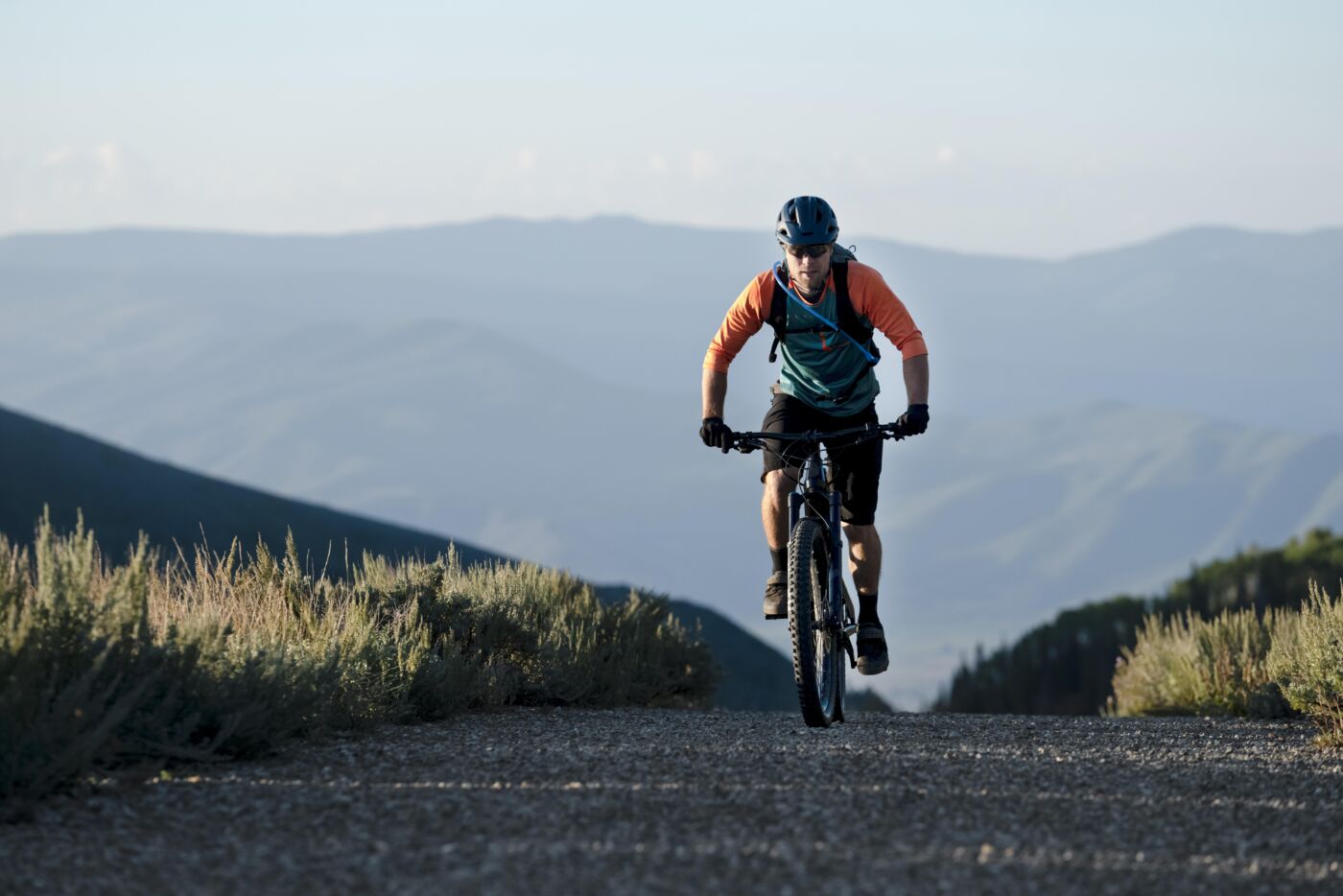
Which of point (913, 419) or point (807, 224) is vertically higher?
point (807, 224)

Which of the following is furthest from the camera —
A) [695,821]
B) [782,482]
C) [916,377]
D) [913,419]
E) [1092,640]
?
[1092,640]

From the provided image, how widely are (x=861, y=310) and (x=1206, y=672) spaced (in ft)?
14.6

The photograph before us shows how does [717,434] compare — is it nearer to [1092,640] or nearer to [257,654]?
[257,654]

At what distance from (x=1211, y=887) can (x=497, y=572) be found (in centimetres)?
643

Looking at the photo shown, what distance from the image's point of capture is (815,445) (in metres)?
7.75

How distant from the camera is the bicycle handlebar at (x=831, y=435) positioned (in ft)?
24.4

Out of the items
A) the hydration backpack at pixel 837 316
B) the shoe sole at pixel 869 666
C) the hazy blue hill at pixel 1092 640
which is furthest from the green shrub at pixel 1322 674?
the hazy blue hill at pixel 1092 640

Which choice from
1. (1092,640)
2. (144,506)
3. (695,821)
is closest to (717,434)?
(695,821)

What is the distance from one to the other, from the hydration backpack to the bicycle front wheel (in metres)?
0.82

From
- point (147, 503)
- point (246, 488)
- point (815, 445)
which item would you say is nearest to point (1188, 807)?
point (815, 445)

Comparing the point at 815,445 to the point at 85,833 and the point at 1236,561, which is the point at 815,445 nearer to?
the point at 85,833

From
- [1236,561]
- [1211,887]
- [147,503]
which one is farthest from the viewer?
[1236,561]

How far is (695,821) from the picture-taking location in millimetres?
5129

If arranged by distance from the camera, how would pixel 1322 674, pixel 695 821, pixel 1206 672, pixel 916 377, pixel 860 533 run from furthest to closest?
pixel 1206 672 → pixel 860 533 → pixel 1322 674 → pixel 916 377 → pixel 695 821
